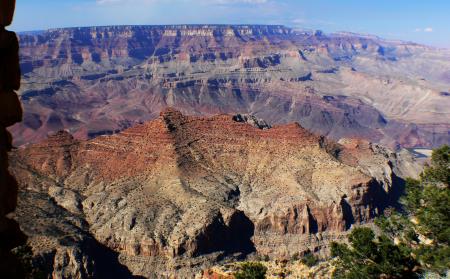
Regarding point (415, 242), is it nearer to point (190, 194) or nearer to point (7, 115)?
point (7, 115)

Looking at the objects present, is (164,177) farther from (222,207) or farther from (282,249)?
(282,249)

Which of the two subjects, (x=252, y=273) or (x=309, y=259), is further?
(x=309, y=259)

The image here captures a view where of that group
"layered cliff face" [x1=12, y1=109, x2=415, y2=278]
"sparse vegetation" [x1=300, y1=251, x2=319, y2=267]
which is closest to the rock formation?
"layered cliff face" [x1=12, y1=109, x2=415, y2=278]

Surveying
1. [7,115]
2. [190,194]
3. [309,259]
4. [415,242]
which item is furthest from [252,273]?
[190,194]

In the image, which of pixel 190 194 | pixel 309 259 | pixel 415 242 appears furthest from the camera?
pixel 190 194

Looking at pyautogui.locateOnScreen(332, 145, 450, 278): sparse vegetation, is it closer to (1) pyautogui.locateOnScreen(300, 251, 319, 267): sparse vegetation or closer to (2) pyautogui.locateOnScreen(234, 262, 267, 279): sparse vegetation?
(2) pyautogui.locateOnScreen(234, 262, 267, 279): sparse vegetation
